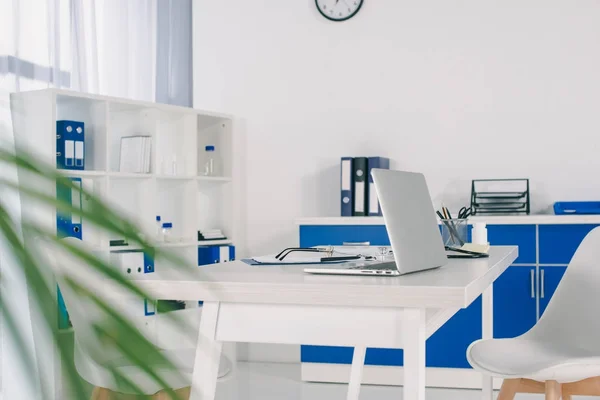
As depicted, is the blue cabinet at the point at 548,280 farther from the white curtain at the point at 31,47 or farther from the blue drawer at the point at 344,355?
the white curtain at the point at 31,47

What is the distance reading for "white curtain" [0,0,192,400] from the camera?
3.80 m

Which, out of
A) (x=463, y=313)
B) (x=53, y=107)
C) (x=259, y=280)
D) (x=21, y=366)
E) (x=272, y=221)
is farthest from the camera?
(x=272, y=221)

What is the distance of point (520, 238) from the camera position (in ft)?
13.6

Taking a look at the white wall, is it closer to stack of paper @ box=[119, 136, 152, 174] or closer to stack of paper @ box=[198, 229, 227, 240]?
stack of paper @ box=[198, 229, 227, 240]

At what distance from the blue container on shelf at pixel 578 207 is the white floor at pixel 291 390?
103 centimetres

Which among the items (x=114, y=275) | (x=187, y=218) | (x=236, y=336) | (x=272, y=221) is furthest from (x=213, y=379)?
(x=272, y=221)

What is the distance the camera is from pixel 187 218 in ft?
15.2

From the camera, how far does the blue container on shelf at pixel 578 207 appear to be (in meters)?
4.15

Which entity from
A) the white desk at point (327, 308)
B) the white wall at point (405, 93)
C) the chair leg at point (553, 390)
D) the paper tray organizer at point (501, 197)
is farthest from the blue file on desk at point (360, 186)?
the white desk at point (327, 308)

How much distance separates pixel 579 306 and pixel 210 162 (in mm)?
2910

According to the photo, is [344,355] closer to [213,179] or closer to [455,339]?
[455,339]

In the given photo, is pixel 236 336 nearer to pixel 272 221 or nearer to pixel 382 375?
pixel 382 375

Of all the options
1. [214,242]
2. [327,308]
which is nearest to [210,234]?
[214,242]

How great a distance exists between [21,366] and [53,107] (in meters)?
3.64
